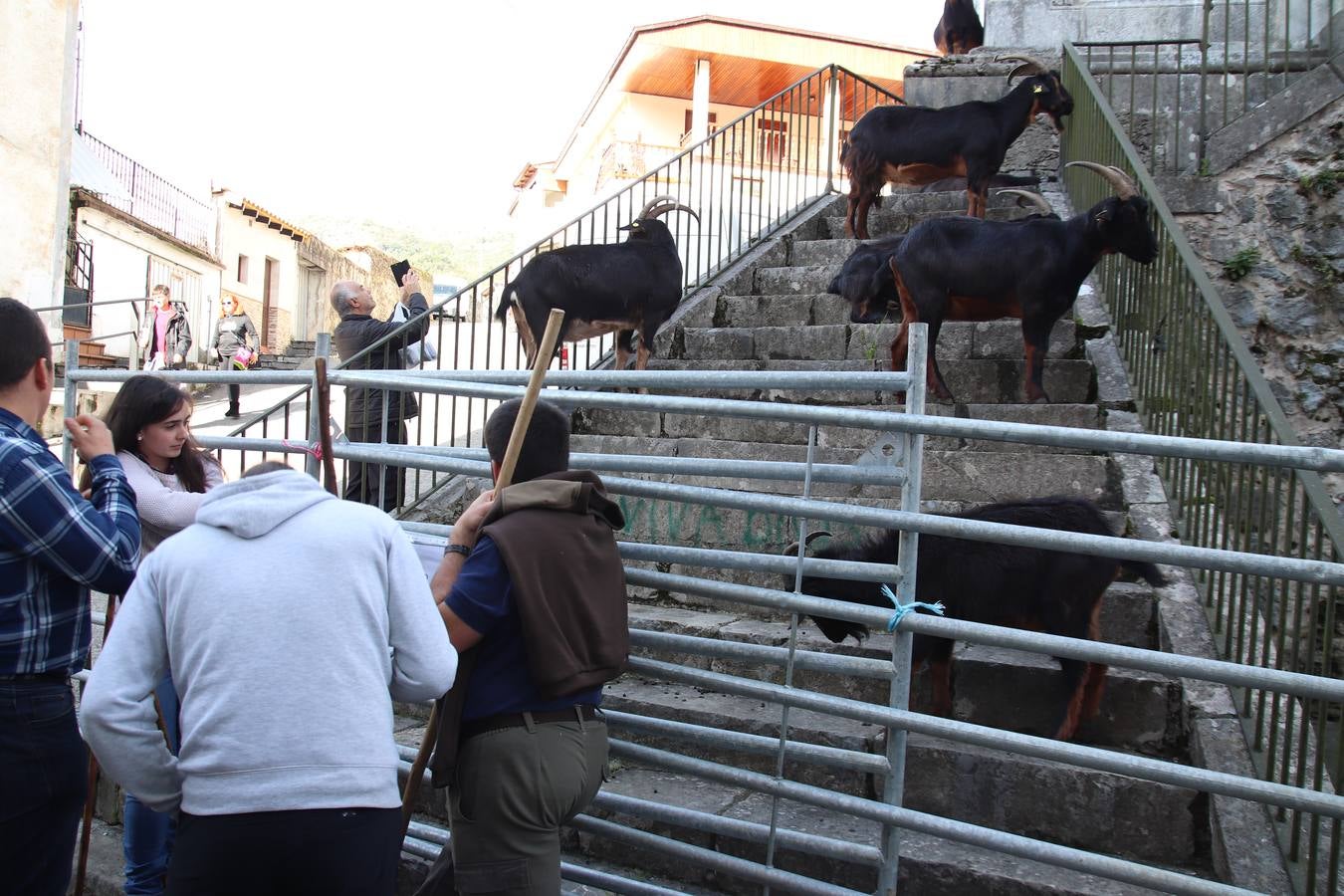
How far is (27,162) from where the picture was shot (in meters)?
15.2

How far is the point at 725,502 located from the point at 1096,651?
1.03 meters

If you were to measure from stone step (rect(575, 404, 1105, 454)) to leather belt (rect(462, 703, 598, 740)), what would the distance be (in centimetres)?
203

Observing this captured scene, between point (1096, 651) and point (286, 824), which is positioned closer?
point (286, 824)

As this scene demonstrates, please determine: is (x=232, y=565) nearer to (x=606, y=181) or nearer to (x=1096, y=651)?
(x=1096, y=651)

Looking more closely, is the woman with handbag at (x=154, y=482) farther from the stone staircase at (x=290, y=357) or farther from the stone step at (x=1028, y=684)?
the stone staircase at (x=290, y=357)

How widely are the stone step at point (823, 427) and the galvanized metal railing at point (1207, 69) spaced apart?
304 cm

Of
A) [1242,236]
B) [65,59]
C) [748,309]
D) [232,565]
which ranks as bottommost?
[232,565]

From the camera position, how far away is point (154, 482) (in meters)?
3.31

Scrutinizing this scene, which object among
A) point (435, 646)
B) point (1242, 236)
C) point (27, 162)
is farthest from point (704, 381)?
point (27, 162)

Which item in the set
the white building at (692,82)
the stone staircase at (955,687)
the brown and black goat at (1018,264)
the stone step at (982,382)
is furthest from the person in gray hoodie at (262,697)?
the white building at (692,82)

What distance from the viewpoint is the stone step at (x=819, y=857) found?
2.92 meters

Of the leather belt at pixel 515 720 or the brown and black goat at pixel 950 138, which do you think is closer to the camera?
the leather belt at pixel 515 720

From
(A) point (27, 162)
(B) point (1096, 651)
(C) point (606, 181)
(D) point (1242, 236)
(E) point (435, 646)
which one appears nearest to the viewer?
(E) point (435, 646)

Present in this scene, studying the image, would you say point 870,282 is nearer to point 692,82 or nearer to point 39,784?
point 39,784
